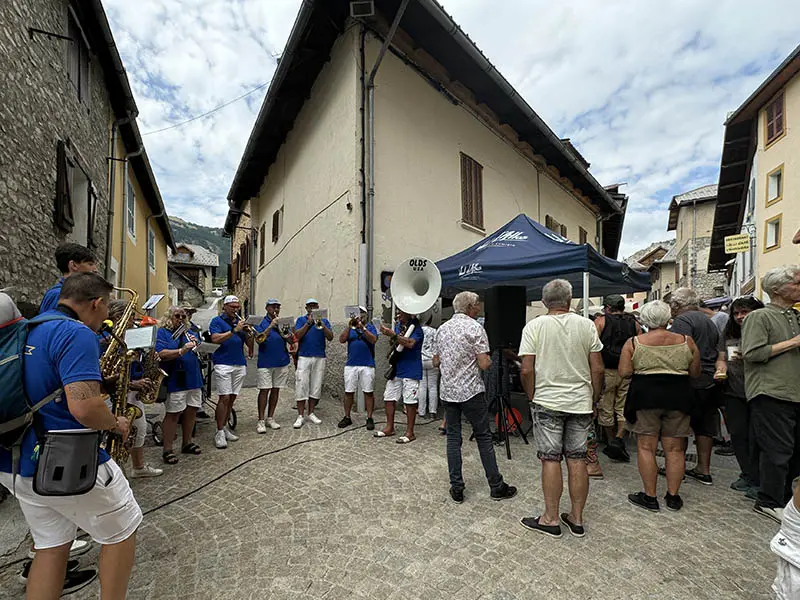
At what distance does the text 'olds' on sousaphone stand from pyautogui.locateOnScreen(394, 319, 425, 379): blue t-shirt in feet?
1.06

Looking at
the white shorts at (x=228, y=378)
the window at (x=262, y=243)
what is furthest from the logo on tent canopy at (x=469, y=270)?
the window at (x=262, y=243)

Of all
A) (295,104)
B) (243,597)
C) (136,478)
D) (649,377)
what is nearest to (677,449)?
(649,377)

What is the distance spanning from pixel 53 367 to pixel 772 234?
2005 cm

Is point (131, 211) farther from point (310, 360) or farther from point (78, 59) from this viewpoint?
point (310, 360)

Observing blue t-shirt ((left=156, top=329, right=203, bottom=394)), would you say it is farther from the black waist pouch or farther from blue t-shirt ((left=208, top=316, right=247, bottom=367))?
the black waist pouch

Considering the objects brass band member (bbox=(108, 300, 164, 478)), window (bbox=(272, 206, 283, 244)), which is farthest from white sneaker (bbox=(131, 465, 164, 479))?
window (bbox=(272, 206, 283, 244))

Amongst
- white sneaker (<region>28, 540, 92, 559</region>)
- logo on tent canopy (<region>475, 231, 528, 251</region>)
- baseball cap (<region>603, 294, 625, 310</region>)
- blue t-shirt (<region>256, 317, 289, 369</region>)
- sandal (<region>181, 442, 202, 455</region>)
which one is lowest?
sandal (<region>181, 442, 202, 455</region>)

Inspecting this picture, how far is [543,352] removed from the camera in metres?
3.00

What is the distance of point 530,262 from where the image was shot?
5.39 m

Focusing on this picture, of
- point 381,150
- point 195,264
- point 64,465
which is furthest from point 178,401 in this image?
point 195,264

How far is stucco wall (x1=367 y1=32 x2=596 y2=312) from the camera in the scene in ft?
24.3

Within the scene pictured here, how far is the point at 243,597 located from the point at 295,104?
9.95m

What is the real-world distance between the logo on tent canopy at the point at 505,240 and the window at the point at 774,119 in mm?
14247

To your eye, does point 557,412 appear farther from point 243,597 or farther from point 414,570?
point 243,597
